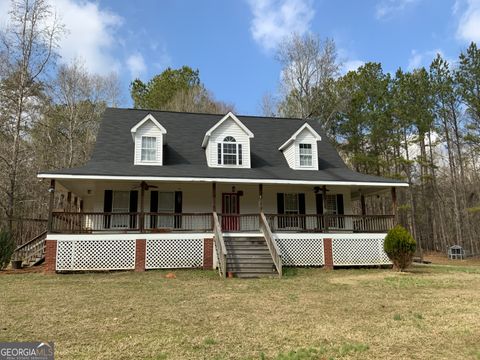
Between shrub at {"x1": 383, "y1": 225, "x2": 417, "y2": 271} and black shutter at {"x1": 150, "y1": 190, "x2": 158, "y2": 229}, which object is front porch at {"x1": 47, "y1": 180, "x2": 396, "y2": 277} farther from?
shrub at {"x1": 383, "y1": 225, "x2": 417, "y2": 271}

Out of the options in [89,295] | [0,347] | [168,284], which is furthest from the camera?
[168,284]

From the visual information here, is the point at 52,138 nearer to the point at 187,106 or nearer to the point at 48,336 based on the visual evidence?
the point at 187,106

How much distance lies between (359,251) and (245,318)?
11.3m

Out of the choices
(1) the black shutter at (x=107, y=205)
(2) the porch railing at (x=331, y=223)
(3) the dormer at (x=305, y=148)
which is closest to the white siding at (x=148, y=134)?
(1) the black shutter at (x=107, y=205)

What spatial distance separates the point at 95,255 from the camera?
1529cm

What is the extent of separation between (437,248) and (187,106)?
28.5 metres

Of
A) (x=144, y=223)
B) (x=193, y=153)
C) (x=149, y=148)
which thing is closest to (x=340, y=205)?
(x=193, y=153)

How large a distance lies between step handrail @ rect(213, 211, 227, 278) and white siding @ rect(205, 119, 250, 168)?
3595mm

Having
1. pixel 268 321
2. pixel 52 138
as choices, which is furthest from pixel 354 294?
pixel 52 138

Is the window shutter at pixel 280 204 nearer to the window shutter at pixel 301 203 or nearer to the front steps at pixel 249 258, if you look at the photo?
the window shutter at pixel 301 203

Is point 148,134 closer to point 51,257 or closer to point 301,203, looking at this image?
point 51,257

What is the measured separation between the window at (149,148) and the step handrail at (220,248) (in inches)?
173

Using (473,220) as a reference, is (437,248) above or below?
below

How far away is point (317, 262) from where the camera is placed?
17.1 meters
